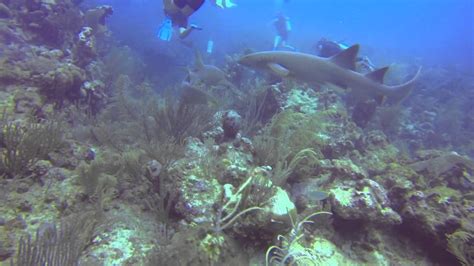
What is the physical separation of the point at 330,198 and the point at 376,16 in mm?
169749

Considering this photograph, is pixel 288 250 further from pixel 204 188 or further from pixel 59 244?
pixel 59 244

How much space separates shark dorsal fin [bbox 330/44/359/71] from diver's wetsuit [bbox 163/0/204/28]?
353cm

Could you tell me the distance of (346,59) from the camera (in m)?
7.07

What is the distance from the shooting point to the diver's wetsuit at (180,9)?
546 centimetres

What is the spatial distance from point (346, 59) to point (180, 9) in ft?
12.9

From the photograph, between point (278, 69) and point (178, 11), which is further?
point (278, 69)

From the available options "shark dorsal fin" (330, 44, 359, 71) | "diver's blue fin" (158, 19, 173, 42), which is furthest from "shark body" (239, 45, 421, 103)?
"diver's blue fin" (158, 19, 173, 42)

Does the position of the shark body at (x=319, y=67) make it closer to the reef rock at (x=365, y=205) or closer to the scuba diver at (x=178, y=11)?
the scuba diver at (x=178, y=11)

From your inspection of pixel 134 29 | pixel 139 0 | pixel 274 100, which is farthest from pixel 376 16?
pixel 274 100

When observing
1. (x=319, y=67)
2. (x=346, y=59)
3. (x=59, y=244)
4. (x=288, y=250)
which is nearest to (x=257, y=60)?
(x=319, y=67)

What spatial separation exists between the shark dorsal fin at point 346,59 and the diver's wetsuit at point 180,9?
353 centimetres

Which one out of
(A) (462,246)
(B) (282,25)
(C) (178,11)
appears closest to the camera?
(A) (462,246)

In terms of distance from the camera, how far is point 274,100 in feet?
25.3

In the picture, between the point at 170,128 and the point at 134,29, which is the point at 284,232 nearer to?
the point at 170,128
